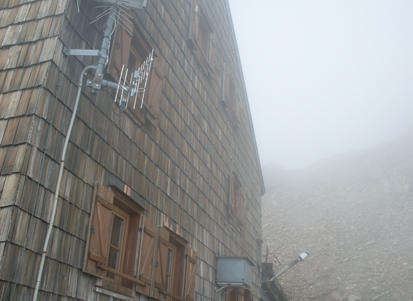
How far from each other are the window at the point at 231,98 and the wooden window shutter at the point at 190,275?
5.00m

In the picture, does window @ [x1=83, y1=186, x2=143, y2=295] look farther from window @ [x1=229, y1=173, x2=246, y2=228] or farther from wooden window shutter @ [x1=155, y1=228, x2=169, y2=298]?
window @ [x1=229, y1=173, x2=246, y2=228]

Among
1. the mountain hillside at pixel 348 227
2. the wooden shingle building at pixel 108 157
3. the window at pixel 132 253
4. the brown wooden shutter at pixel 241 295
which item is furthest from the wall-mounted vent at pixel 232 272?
the mountain hillside at pixel 348 227

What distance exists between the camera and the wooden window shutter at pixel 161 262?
6537 mm

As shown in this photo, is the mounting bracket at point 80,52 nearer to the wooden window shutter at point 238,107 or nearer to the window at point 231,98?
the window at point 231,98

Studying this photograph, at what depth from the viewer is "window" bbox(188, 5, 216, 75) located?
958 cm

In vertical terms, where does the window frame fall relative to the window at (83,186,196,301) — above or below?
above

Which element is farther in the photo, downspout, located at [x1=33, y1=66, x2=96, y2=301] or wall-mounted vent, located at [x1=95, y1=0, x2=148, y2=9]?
wall-mounted vent, located at [x1=95, y1=0, x2=148, y2=9]

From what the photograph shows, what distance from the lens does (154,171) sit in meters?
6.88

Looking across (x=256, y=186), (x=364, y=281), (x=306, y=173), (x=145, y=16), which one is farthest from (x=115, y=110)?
(x=306, y=173)

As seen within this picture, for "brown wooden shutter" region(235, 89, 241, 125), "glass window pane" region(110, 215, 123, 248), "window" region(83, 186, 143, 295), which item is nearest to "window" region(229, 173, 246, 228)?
"brown wooden shutter" region(235, 89, 241, 125)

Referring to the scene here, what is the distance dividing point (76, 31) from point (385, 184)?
157 feet

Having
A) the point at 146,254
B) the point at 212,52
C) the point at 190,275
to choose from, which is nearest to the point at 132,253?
the point at 146,254

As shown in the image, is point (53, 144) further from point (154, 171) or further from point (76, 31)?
point (154, 171)

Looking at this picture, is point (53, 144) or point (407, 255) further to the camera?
point (407, 255)
